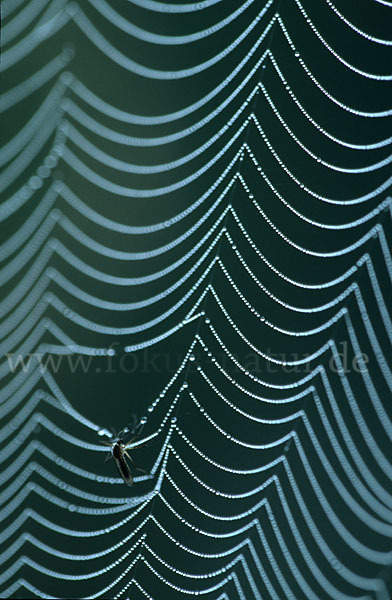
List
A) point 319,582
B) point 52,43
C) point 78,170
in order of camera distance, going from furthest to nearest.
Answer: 1. point 319,582
2. point 78,170
3. point 52,43

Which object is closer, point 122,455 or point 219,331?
point 122,455

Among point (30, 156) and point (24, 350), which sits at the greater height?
point (30, 156)

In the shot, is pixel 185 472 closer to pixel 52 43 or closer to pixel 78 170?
pixel 78 170

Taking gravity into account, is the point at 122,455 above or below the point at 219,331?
below

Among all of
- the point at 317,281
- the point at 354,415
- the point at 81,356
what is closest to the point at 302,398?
the point at 354,415

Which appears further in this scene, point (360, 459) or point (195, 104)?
point (360, 459)

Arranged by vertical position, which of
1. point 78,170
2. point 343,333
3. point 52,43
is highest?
point 52,43

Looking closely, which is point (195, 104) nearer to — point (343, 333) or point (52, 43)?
point (52, 43)

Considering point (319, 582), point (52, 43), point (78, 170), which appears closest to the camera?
point (52, 43)
